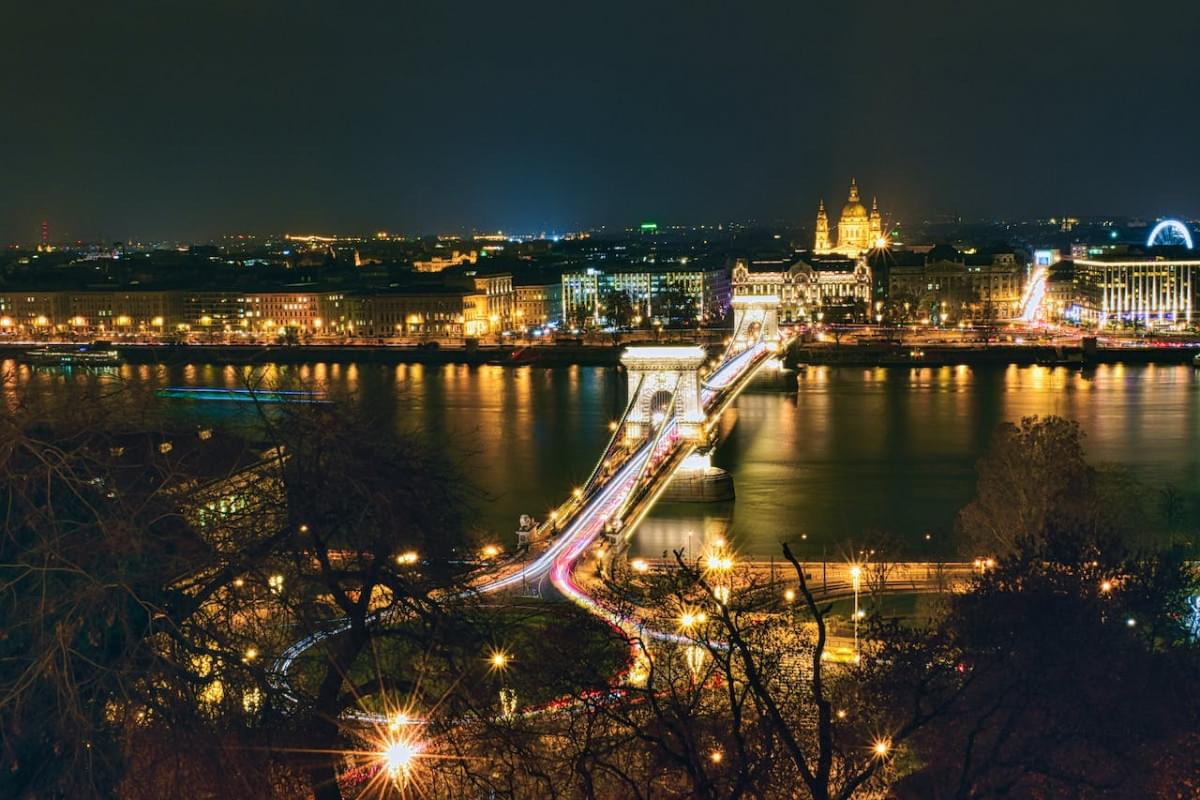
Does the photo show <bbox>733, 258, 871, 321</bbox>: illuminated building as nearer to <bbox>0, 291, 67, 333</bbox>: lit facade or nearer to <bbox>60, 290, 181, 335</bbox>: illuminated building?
<bbox>60, 290, 181, 335</bbox>: illuminated building

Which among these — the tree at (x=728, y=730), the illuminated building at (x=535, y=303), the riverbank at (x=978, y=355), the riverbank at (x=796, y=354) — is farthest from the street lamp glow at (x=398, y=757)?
the illuminated building at (x=535, y=303)

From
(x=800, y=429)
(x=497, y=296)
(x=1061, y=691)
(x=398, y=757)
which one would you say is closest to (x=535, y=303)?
(x=497, y=296)

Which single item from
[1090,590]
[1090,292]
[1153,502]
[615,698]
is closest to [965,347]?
[1090,292]

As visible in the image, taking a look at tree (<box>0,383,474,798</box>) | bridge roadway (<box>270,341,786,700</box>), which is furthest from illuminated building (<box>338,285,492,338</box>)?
tree (<box>0,383,474,798</box>)

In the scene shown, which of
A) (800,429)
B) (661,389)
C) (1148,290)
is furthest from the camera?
(1148,290)

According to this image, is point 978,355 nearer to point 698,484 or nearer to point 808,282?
point 808,282

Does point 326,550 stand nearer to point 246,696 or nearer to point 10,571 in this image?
point 246,696

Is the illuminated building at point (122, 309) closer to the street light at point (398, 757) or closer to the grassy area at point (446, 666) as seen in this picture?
the grassy area at point (446, 666)
